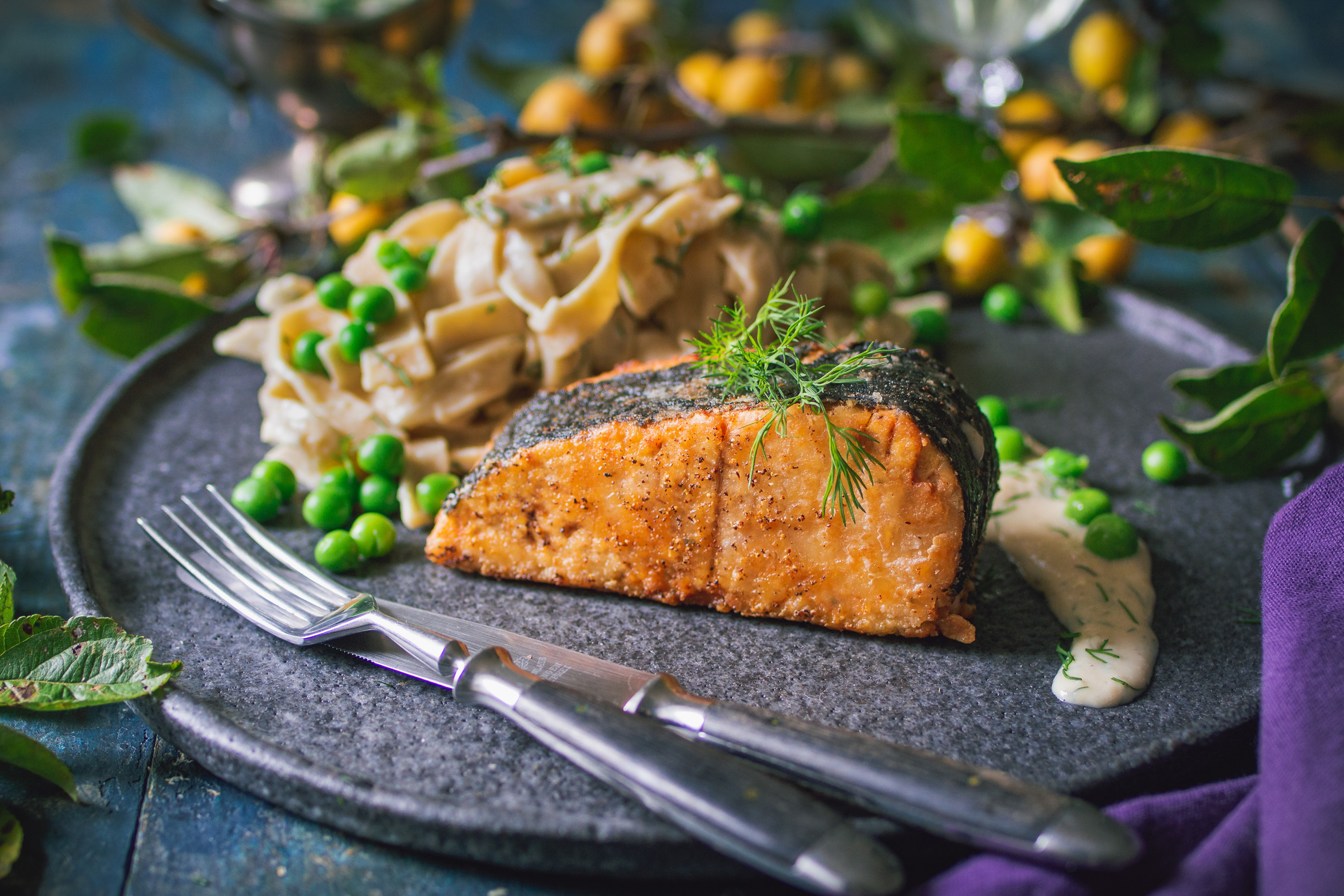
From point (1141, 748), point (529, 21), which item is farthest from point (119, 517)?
point (529, 21)

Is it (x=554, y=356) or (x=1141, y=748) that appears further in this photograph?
(x=554, y=356)

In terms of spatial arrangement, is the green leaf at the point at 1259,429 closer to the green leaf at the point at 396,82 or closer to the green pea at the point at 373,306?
the green pea at the point at 373,306

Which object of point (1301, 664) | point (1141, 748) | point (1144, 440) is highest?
point (1301, 664)

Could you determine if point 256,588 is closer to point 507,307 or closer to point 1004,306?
point 507,307

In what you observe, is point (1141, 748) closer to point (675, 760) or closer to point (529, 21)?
point (675, 760)

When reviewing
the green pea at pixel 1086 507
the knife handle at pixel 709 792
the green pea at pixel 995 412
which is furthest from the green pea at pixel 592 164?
the knife handle at pixel 709 792

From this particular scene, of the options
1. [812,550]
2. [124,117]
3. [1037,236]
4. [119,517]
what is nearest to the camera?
[812,550]

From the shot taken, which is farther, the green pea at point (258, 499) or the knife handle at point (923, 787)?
the green pea at point (258, 499)
